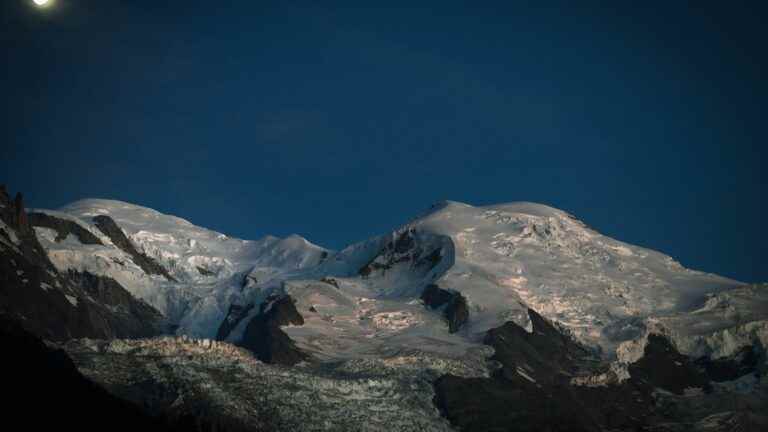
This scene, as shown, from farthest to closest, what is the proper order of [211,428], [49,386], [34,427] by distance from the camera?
[211,428], [49,386], [34,427]

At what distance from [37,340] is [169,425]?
23.7 m

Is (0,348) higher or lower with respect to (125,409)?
higher

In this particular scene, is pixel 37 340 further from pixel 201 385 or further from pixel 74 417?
pixel 201 385

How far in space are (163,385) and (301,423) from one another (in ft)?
90.1

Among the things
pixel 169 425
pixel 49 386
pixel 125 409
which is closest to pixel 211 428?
pixel 169 425

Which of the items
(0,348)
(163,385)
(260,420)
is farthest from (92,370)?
(0,348)

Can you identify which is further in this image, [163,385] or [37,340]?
[163,385]

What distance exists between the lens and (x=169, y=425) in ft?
515

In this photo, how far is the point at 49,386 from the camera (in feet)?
445

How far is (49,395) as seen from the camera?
438 ft

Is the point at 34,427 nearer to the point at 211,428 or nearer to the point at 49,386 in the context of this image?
the point at 49,386

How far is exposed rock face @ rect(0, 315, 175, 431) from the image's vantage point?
128125 mm

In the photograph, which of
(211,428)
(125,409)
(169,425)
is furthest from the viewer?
(211,428)

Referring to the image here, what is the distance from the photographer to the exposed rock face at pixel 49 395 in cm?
12812
